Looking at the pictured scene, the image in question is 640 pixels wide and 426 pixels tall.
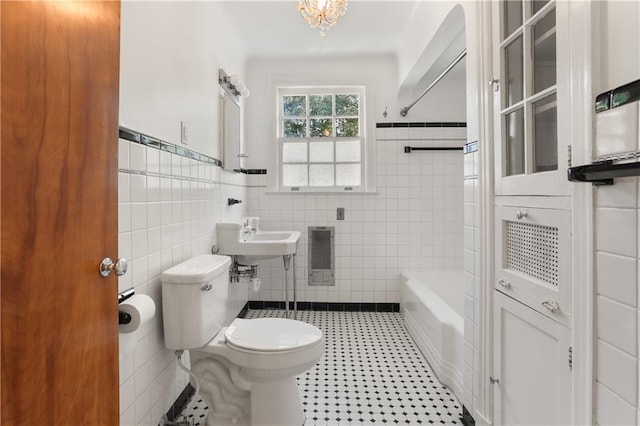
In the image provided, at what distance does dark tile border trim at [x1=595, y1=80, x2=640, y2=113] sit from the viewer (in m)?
0.67

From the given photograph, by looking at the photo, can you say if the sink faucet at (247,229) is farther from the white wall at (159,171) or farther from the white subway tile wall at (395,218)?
the white subway tile wall at (395,218)

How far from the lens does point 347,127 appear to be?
3141 mm

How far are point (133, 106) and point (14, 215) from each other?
795 mm

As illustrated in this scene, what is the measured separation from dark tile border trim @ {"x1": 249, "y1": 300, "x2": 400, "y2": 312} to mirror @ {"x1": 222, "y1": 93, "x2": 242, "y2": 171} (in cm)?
137

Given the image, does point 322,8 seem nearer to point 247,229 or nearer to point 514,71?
point 514,71

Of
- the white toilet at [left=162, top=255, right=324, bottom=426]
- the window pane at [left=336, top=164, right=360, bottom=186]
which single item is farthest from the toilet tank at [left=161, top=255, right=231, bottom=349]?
the window pane at [left=336, top=164, right=360, bottom=186]

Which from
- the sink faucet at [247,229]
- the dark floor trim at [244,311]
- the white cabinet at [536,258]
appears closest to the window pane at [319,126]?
the sink faucet at [247,229]

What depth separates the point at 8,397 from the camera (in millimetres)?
592

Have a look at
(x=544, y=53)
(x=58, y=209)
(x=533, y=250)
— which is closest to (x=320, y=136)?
(x=544, y=53)

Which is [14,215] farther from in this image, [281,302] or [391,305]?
[391,305]

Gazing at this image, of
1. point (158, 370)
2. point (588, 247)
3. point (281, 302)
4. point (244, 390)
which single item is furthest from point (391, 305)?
point (588, 247)

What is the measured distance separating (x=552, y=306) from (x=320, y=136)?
252 centimetres

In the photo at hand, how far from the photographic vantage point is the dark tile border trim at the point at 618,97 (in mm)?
673

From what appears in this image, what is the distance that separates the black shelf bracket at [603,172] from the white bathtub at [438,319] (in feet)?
4.20
